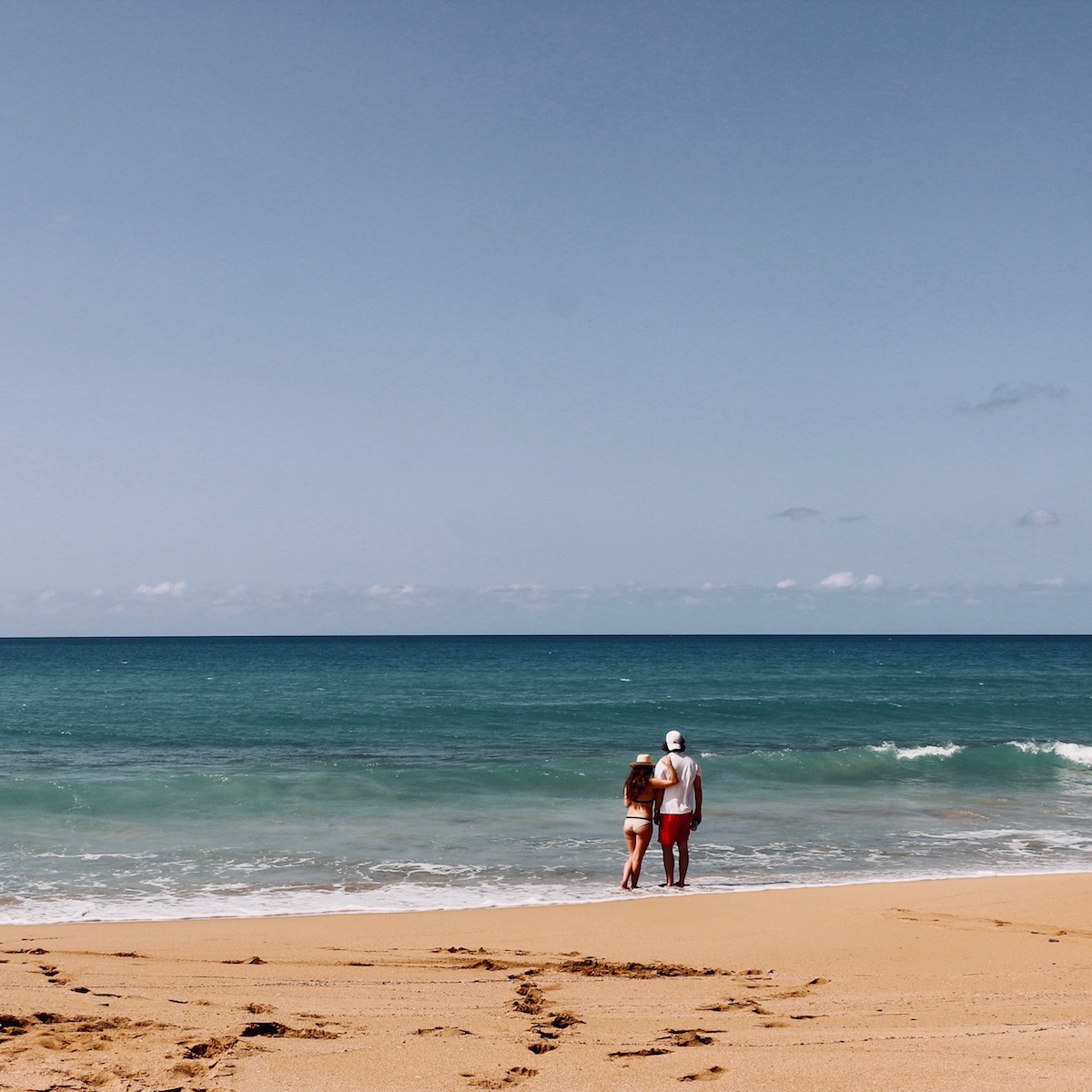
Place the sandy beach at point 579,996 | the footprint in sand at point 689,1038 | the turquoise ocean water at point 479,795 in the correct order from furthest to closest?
the turquoise ocean water at point 479,795, the footprint in sand at point 689,1038, the sandy beach at point 579,996

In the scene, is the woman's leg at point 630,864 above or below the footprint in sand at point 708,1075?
below

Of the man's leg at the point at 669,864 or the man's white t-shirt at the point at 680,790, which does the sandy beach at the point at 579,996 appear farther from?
the man's white t-shirt at the point at 680,790

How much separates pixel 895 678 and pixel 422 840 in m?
46.4

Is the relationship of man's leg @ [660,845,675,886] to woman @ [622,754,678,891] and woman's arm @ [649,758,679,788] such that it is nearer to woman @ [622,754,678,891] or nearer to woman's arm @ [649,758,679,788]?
woman @ [622,754,678,891]

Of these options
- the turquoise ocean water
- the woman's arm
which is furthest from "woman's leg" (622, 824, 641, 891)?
the woman's arm

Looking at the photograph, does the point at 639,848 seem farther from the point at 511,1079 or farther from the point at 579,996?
the point at 511,1079

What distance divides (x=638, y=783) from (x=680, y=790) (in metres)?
0.46

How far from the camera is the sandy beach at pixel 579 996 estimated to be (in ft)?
15.0

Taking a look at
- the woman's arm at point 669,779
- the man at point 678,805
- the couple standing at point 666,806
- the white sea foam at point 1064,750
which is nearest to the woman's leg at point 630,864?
the couple standing at point 666,806

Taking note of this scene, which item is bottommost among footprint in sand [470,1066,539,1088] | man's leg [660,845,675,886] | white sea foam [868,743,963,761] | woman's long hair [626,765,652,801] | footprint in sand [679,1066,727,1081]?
white sea foam [868,743,963,761]

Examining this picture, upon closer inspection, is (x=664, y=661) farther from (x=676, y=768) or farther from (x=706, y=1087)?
(x=706, y=1087)

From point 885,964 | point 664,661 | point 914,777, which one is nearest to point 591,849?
point 885,964

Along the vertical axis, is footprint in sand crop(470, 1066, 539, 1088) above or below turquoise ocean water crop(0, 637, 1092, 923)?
above

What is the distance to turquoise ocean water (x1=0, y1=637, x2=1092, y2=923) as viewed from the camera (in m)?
11.0
